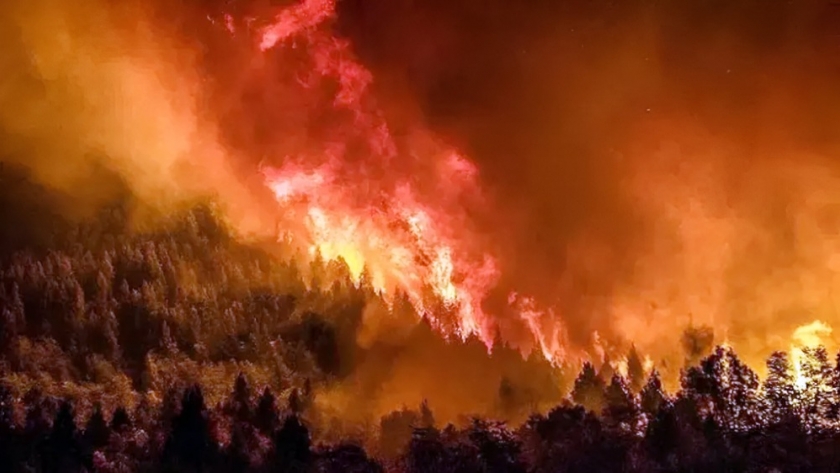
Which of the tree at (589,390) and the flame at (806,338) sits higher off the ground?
the flame at (806,338)

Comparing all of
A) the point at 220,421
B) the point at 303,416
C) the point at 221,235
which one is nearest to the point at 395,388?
the point at 303,416

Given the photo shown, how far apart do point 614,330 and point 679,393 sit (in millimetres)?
8470

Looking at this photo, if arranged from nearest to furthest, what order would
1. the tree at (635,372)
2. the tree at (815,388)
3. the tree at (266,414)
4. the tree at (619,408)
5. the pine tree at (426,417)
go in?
the pine tree at (426,417)
the tree at (266,414)
the tree at (619,408)
the tree at (815,388)
the tree at (635,372)

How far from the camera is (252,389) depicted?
4412cm

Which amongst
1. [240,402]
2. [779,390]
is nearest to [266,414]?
[240,402]

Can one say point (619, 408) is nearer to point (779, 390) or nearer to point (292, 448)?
point (779, 390)

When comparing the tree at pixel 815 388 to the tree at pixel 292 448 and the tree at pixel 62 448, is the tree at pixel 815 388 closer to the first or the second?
the tree at pixel 292 448

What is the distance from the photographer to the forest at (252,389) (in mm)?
40188

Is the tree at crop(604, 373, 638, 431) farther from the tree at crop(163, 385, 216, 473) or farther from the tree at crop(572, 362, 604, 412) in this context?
the tree at crop(163, 385, 216, 473)

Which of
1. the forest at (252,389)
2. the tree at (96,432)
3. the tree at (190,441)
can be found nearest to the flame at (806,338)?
the forest at (252,389)

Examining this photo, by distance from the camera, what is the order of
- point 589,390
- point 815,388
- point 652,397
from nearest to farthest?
point 815,388 → point 652,397 → point 589,390

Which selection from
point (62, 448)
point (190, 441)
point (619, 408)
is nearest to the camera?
point (62, 448)

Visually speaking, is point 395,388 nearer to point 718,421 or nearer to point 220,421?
point 220,421

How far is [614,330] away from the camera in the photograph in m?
53.3
